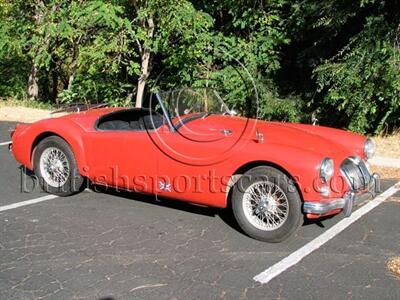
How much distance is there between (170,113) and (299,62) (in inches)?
257

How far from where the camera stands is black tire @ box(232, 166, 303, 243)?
180 inches

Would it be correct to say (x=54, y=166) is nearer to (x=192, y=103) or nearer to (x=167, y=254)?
(x=192, y=103)

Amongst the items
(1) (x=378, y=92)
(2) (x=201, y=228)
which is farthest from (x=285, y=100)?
(2) (x=201, y=228)

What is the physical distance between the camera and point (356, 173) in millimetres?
5043

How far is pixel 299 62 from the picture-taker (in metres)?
11.2

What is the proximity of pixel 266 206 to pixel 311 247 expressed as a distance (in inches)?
21.2

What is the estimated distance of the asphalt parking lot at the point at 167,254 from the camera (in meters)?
3.77

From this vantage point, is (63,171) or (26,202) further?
(63,171)

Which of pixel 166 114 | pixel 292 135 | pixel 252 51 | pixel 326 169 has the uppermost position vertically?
pixel 252 51

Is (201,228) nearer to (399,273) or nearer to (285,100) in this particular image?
(399,273)

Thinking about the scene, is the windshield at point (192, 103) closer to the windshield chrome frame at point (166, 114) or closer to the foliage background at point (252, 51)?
the windshield chrome frame at point (166, 114)

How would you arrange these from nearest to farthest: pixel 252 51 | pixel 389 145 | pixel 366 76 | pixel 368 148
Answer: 1. pixel 368 148
2. pixel 366 76
3. pixel 389 145
4. pixel 252 51

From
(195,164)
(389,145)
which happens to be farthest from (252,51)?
(195,164)

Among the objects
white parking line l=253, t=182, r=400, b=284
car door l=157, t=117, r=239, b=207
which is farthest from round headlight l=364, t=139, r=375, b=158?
car door l=157, t=117, r=239, b=207
